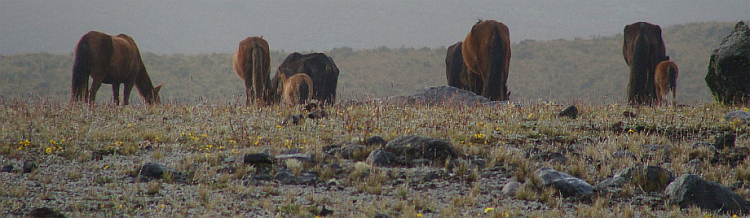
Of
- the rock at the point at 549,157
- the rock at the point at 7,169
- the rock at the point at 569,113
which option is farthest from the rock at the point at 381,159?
the rock at the point at 569,113

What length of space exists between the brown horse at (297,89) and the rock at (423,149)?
24.7 feet

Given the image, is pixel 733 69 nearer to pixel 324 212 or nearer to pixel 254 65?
pixel 254 65

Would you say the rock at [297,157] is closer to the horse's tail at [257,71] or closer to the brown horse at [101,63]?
the horse's tail at [257,71]

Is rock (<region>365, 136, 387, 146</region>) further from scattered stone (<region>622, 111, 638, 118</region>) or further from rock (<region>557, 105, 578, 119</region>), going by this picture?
scattered stone (<region>622, 111, 638, 118</region>)

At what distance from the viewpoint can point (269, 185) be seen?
21.3 feet

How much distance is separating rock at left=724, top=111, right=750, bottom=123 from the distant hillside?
120ft

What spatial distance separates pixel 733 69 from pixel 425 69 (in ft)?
166

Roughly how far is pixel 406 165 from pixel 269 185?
165 centimetres

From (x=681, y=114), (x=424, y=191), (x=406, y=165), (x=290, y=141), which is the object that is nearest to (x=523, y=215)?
(x=424, y=191)

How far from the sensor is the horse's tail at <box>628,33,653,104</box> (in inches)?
619

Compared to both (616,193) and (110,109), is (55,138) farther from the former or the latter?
(616,193)

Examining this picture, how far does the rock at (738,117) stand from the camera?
9.91 m

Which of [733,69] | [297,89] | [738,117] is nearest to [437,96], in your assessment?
[297,89]

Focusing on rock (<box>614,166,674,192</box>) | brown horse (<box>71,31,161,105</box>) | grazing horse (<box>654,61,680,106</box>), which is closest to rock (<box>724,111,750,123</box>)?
rock (<box>614,166,674,192</box>)
